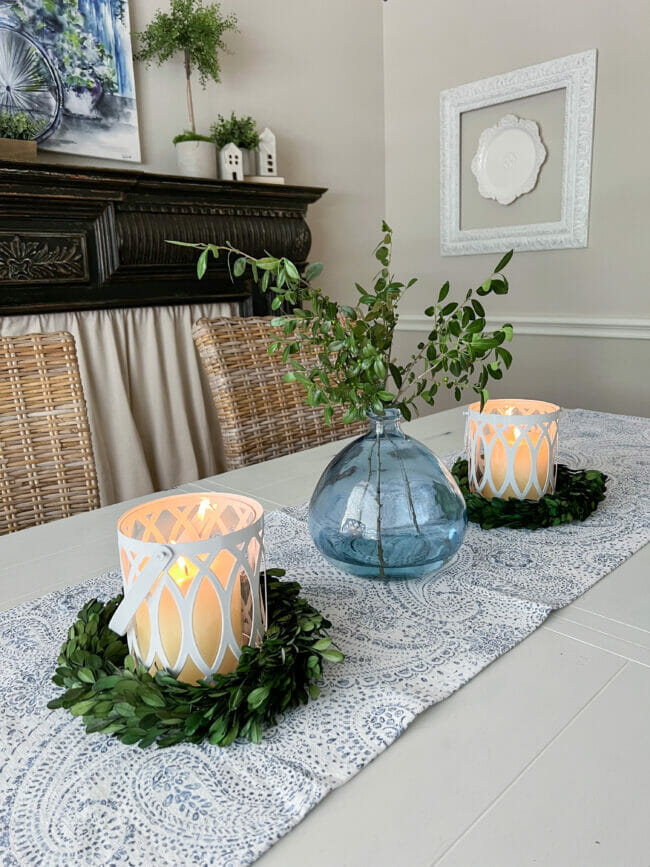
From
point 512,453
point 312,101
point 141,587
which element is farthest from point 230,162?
point 141,587

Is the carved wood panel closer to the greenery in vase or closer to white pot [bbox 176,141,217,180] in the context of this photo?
white pot [bbox 176,141,217,180]

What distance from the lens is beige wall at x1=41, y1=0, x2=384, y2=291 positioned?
2.22 meters

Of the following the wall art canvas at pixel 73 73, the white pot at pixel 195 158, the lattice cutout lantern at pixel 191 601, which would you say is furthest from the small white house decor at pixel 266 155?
the lattice cutout lantern at pixel 191 601

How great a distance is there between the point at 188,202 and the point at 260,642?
1.84 m

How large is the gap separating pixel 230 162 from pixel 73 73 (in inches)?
20.8

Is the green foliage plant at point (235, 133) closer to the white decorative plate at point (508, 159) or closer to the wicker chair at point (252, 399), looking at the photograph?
the white decorative plate at point (508, 159)

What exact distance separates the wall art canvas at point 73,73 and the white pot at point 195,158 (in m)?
0.15

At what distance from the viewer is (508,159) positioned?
2.55 m

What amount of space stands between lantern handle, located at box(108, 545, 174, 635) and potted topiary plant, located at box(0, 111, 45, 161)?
165 cm

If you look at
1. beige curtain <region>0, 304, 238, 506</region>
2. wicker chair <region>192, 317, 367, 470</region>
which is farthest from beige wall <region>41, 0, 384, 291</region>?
wicker chair <region>192, 317, 367, 470</region>

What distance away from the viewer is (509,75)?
250cm

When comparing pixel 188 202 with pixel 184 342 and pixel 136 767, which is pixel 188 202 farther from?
pixel 136 767

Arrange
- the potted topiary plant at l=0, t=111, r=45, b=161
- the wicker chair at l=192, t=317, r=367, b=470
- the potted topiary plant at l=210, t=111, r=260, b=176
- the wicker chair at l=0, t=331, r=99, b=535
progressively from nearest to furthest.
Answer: the wicker chair at l=0, t=331, r=99, b=535 → the wicker chair at l=192, t=317, r=367, b=470 → the potted topiary plant at l=0, t=111, r=45, b=161 → the potted topiary plant at l=210, t=111, r=260, b=176

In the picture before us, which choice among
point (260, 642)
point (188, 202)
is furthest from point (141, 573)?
point (188, 202)
